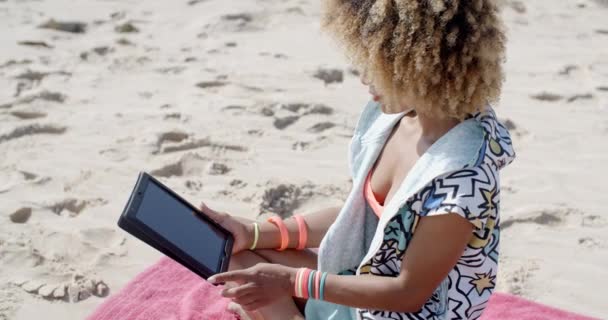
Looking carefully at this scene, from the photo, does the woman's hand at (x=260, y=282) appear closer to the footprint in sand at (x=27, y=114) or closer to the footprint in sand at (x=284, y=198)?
the footprint in sand at (x=284, y=198)

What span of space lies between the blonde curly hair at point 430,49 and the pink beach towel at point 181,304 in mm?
990

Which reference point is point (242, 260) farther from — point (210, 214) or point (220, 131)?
point (220, 131)

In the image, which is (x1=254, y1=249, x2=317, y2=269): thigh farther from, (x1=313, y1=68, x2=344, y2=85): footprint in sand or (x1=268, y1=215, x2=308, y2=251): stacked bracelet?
(x1=313, y1=68, x2=344, y2=85): footprint in sand

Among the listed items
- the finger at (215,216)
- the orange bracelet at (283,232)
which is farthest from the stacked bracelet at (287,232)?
the finger at (215,216)

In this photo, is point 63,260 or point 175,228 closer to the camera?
point 175,228

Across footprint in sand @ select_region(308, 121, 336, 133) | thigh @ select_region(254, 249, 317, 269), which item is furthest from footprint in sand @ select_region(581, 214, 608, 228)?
footprint in sand @ select_region(308, 121, 336, 133)

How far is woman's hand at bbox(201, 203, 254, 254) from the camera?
6.76ft

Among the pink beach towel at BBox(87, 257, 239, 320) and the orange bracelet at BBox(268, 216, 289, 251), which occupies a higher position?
the orange bracelet at BBox(268, 216, 289, 251)

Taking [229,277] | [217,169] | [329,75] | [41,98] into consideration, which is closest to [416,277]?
[229,277]

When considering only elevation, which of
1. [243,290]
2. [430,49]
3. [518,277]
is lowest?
[518,277]

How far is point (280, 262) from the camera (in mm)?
2129

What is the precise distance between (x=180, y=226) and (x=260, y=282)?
0.27 meters

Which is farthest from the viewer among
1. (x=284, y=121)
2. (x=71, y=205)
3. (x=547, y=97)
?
(x=547, y=97)

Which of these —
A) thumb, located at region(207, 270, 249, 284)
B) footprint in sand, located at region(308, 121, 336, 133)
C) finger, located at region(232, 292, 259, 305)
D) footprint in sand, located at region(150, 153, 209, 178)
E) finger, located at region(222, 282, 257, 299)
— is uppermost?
thumb, located at region(207, 270, 249, 284)
